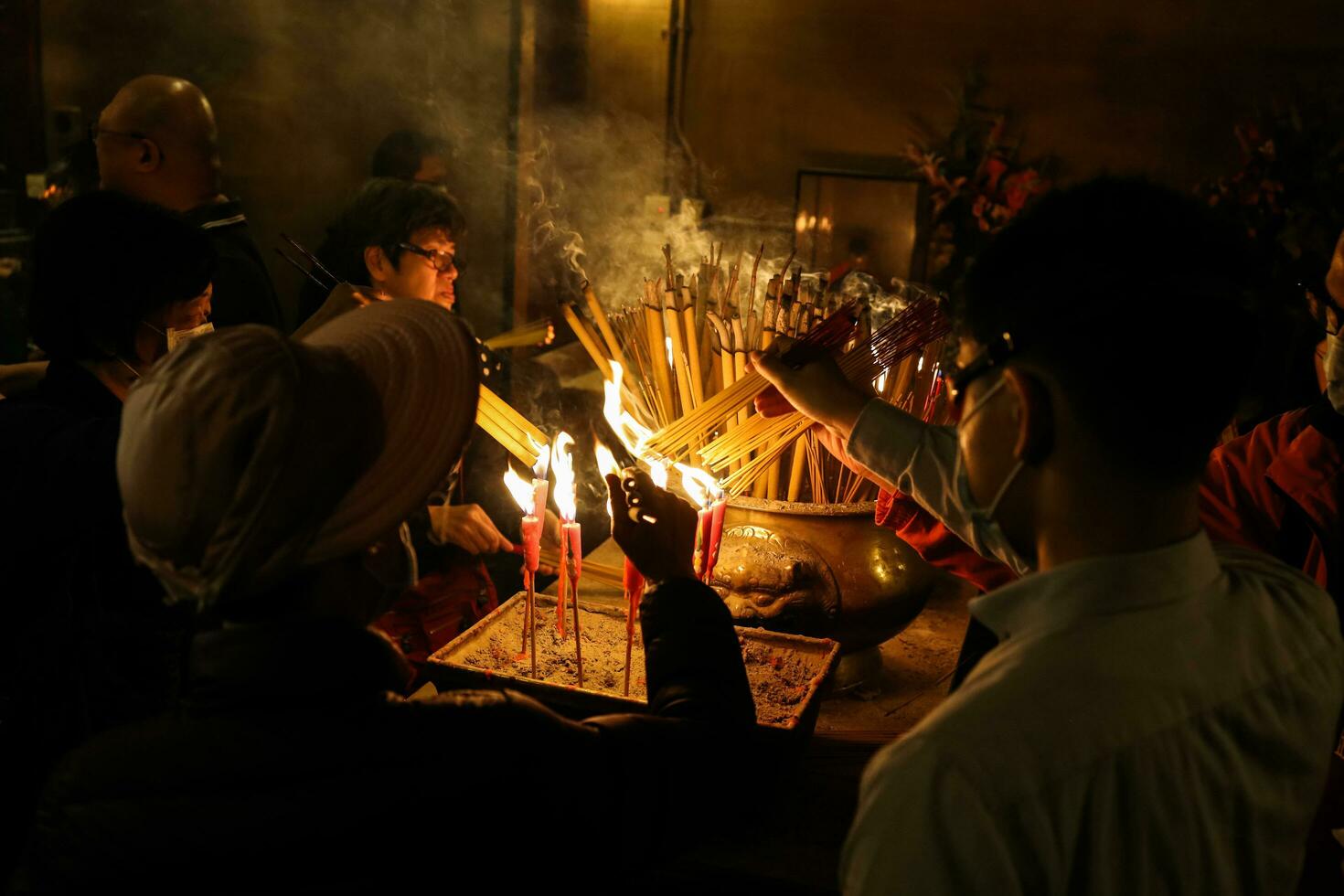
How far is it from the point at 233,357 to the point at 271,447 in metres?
0.12

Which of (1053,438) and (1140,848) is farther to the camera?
(1053,438)

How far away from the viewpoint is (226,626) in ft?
4.09

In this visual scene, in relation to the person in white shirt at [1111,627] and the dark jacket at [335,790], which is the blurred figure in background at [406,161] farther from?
→ the person in white shirt at [1111,627]

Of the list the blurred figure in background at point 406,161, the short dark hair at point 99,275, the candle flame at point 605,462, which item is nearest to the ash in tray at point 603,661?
the candle flame at point 605,462

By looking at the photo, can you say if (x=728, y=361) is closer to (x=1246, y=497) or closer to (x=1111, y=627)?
(x=1246, y=497)

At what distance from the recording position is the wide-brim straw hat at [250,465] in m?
1.16

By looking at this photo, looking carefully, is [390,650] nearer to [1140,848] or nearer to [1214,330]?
[1140,848]

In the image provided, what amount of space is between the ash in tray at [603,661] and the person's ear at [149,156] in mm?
2189

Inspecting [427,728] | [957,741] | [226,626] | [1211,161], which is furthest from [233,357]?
[1211,161]

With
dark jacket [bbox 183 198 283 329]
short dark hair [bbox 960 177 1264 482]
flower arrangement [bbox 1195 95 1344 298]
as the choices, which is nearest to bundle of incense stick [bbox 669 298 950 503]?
short dark hair [bbox 960 177 1264 482]

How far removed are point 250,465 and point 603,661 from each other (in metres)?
1.24

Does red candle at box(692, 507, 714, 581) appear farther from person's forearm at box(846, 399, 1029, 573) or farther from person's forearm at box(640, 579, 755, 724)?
person's forearm at box(640, 579, 755, 724)

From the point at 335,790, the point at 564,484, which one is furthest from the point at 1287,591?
Answer: the point at 564,484

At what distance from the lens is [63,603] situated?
6.57ft
